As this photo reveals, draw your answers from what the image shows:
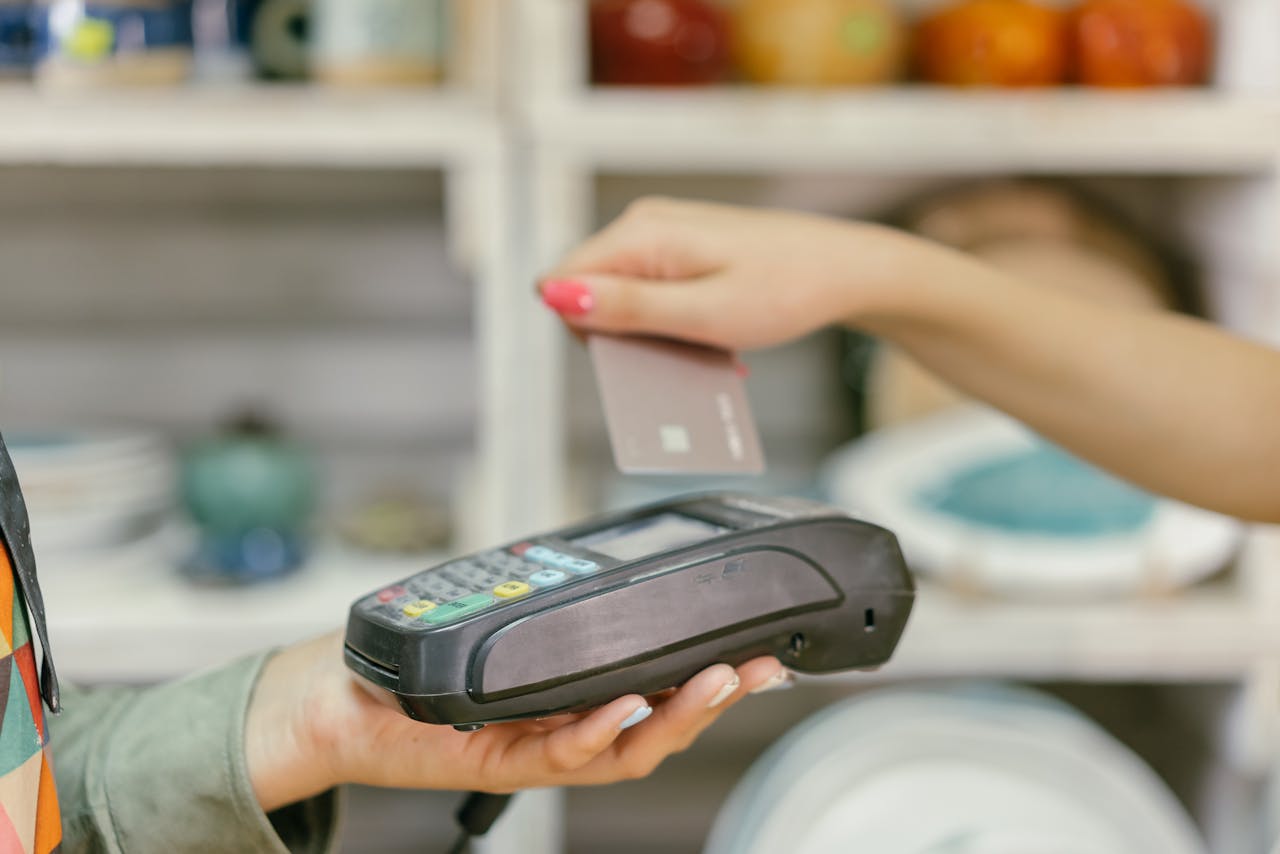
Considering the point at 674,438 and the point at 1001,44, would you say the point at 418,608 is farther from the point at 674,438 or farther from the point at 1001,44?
the point at 1001,44

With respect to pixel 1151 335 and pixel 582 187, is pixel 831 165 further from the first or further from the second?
pixel 1151 335

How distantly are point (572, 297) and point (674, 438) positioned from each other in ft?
0.28

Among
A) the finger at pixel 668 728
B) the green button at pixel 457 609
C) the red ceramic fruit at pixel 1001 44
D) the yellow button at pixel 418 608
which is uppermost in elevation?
the red ceramic fruit at pixel 1001 44

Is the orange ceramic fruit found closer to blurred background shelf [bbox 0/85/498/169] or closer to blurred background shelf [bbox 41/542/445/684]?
blurred background shelf [bbox 0/85/498/169]

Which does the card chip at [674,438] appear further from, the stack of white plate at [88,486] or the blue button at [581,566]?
the stack of white plate at [88,486]

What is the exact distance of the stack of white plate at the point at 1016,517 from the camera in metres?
1.02

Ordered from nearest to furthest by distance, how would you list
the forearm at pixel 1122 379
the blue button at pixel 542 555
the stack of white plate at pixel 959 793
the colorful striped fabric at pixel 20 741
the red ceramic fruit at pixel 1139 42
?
the colorful striped fabric at pixel 20 741
the blue button at pixel 542 555
the forearm at pixel 1122 379
the stack of white plate at pixel 959 793
the red ceramic fruit at pixel 1139 42

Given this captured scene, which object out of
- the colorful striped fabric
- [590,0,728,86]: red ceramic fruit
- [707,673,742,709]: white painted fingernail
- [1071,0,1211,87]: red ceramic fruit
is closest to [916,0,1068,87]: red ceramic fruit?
[1071,0,1211,87]: red ceramic fruit

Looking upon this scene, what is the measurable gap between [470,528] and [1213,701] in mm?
695

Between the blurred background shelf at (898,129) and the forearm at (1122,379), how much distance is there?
293 mm

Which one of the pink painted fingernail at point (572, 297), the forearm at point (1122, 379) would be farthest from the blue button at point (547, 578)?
the forearm at point (1122, 379)

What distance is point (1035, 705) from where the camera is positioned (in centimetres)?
104

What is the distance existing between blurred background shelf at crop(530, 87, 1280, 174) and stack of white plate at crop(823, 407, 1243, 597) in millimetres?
240

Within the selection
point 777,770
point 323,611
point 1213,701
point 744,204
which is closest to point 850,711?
point 777,770
